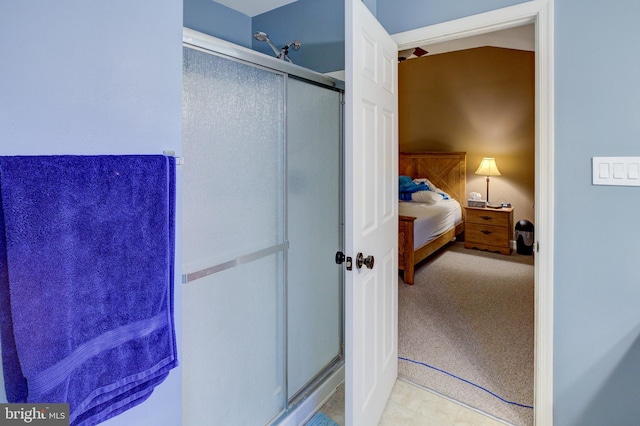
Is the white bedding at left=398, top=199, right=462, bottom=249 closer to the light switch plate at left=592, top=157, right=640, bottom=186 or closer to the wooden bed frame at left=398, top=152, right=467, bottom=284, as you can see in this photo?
the wooden bed frame at left=398, top=152, right=467, bottom=284

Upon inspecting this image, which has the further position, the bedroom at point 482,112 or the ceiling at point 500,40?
the bedroom at point 482,112

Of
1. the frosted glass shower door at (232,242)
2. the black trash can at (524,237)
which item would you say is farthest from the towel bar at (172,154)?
the black trash can at (524,237)

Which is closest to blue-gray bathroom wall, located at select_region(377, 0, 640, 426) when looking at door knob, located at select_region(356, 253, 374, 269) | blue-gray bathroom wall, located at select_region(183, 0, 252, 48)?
door knob, located at select_region(356, 253, 374, 269)

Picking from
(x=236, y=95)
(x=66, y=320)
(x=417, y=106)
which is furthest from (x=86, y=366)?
(x=417, y=106)

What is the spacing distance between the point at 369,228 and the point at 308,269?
0.53 m

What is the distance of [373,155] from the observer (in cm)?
170

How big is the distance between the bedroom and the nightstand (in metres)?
0.34

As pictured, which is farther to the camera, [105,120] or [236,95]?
[236,95]

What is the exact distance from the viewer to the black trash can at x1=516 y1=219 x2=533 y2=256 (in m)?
5.03

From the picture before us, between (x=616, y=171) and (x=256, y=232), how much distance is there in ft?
5.13

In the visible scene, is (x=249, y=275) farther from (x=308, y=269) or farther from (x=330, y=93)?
(x=330, y=93)

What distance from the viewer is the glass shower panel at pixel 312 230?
188cm

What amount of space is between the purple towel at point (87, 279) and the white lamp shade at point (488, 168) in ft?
17.4

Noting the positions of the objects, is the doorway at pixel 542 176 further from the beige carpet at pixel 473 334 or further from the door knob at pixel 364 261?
the door knob at pixel 364 261
